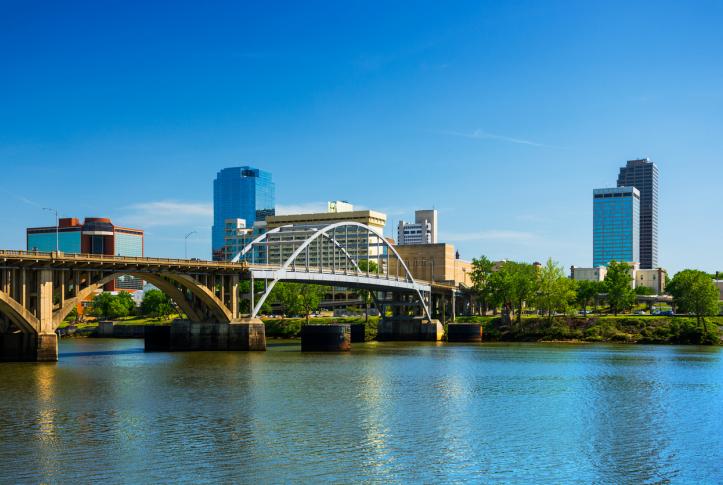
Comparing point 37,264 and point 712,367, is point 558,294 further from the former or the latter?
point 37,264

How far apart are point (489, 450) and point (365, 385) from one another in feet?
81.2

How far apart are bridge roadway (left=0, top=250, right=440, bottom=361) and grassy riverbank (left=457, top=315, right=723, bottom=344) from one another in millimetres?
44657

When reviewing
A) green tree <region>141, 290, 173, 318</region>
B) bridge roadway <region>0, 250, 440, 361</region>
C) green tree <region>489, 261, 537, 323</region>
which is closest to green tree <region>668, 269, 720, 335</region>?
green tree <region>489, 261, 537, 323</region>

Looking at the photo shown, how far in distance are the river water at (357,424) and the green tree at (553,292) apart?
65953 millimetres

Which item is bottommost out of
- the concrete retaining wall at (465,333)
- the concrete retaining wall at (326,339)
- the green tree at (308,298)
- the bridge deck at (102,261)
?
the concrete retaining wall at (465,333)

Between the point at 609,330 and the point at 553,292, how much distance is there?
14.2 metres

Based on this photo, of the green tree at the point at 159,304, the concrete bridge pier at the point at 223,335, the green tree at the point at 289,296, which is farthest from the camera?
the green tree at the point at 159,304

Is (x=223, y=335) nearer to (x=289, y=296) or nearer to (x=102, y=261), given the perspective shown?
(x=102, y=261)

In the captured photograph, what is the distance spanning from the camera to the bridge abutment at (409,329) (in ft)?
479

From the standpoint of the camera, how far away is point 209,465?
104 ft

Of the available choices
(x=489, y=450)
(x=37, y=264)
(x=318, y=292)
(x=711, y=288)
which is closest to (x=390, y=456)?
(x=489, y=450)

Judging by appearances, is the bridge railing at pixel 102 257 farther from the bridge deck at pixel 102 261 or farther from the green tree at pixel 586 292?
the green tree at pixel 586 292

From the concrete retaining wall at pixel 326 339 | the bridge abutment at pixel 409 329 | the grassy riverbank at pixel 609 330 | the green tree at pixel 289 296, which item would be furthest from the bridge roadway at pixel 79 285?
the green tree at pixel 289 296

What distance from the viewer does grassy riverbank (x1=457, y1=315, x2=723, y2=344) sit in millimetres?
121750
